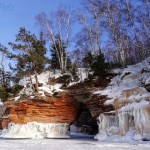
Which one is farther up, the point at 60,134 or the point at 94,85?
the point at 94,85

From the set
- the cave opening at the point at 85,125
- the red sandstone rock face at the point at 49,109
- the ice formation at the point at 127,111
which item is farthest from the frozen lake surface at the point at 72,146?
the cave opening at the point at 85,125

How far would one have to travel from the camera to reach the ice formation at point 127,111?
1972cm

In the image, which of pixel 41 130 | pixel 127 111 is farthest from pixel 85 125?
pixel 127 111

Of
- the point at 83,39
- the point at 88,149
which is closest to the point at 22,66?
the point at 83,39

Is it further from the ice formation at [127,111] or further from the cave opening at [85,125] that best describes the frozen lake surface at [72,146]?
the cave opening at [85,125]

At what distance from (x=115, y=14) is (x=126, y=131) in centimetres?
1601

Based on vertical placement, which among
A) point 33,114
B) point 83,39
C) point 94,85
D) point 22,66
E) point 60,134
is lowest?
point 60,134

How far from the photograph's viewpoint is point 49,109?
27438 millimetres

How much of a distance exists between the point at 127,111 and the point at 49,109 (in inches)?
354

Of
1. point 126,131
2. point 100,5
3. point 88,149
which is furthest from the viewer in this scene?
point 100,5

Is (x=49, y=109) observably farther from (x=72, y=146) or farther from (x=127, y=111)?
(x=72, y=146)

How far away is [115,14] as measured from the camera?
32500 mm

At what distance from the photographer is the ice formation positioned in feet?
64.7

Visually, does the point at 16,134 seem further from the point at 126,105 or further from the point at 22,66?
the point at 126,105
